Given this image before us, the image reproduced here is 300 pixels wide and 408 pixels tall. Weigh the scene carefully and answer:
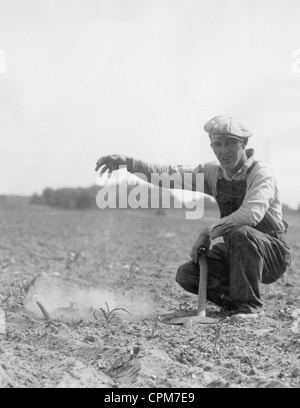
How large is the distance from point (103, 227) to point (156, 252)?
161 inches

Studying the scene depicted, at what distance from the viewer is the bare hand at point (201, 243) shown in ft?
12.9

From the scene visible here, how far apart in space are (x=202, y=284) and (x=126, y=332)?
69 cm

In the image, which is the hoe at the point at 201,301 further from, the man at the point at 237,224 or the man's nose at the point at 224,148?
the man's nose at the point at 224,148

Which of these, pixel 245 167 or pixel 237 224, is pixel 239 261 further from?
pixel 245 167

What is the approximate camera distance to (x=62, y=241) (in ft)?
29.4

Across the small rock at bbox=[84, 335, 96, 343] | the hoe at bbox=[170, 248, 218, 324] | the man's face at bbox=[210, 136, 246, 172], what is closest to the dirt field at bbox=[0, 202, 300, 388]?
the small rock at bbox=[84, 335, 96, 343]

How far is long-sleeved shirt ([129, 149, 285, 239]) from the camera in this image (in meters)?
3.73

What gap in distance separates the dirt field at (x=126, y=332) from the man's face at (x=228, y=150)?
913mm

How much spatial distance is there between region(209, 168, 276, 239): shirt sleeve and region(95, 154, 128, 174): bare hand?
0.73 metres

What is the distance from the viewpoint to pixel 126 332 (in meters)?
3.42

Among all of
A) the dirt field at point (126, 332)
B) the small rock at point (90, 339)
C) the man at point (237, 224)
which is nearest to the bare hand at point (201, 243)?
the man at point (237, 224)

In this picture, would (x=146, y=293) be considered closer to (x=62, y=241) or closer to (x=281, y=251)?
(x=281, y=251)

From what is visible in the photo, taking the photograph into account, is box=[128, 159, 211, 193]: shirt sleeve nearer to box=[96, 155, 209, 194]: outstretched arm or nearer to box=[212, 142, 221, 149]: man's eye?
box=[96, 155, 209, 194]: outstretched arm

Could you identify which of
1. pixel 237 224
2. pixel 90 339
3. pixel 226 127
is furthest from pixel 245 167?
pixel 90 339
